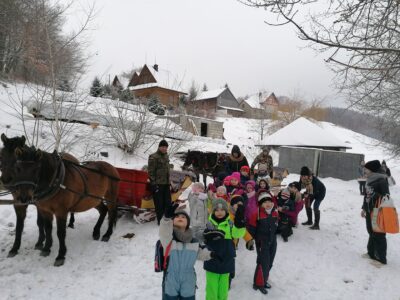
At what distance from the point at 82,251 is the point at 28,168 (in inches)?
64.7

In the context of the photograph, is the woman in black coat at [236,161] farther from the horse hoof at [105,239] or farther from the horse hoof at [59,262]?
the horse hoof at [59,262]

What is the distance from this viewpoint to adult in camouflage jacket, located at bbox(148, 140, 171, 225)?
537cm

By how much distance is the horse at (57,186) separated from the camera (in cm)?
352

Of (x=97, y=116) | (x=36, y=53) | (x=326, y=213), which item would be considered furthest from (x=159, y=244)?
(x=97, y=116)

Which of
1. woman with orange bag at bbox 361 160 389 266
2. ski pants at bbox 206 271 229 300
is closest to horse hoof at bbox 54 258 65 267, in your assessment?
ski pants at bbox 206 271 229 300

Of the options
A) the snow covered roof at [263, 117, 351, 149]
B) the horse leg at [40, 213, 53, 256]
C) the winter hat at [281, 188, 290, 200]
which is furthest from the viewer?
the snow covered roof at [263, 117, 351, 149]

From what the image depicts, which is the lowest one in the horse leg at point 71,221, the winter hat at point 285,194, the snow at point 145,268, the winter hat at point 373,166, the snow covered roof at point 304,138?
the snow at point 145,268

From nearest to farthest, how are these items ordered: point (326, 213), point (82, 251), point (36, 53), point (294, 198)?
point (82, 251), point (294, 198), point (326, 213), point (36, 53)

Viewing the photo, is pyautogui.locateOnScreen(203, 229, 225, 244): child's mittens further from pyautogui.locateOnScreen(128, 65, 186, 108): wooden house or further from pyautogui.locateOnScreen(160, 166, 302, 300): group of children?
pyautogui.locateOnScreen(128, 65, 186, 108): wooden house

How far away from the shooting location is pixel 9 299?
10.3 ft

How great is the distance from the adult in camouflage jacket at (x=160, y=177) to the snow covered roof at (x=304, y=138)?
13.3m

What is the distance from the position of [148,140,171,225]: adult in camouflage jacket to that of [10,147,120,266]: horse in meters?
0.74

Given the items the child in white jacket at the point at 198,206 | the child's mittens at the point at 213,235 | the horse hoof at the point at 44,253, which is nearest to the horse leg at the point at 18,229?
the horse hoof at the point at 44,253

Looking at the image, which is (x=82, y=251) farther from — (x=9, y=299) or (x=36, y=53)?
(x=36, y=53)
